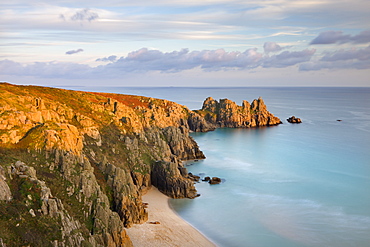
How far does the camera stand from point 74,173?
54.2m

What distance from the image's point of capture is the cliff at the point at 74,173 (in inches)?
1623

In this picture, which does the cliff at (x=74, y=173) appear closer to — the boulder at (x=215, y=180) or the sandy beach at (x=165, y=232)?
the sandy beach at (x=165, y=232)

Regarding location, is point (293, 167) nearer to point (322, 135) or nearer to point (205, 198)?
point (205, 198)

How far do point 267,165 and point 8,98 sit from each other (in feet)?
242

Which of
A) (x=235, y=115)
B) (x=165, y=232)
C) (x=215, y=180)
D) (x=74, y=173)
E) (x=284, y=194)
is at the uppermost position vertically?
(x=235, y=115)

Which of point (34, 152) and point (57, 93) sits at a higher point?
point (57, 93)

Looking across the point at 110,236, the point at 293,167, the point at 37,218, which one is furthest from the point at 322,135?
the point at 37,218

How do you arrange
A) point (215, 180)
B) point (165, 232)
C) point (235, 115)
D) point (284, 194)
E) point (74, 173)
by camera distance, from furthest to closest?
point (235, 115) → point (215, 180) → point (284, 194) → point (165, 232) → point (74, 173)

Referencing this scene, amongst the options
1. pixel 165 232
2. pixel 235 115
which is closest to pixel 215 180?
pixel 165 232

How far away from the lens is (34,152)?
5500 cm

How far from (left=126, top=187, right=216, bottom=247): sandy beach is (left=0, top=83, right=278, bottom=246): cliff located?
7.86 ft

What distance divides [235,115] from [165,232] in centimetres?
13565

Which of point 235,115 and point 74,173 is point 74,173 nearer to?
point 74,173

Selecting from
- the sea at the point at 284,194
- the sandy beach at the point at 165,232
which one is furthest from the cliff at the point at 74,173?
the sea at the point at 284,194
